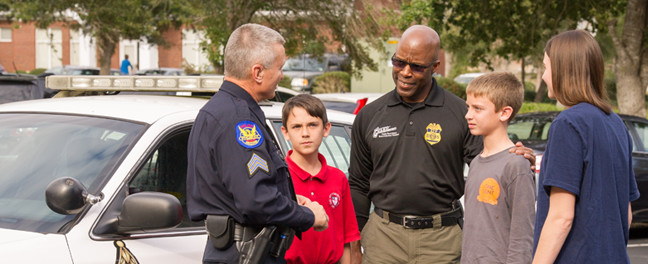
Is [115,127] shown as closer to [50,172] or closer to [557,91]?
[50,172]

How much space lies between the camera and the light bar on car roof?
13.8 ft

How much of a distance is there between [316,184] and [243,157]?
2.78 ft

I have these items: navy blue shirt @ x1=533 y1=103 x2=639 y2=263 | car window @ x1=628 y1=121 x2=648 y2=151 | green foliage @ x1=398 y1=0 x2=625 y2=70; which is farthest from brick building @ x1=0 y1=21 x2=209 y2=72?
navy blue shirt @ x1=533 y1=103 x2=639 y2=263

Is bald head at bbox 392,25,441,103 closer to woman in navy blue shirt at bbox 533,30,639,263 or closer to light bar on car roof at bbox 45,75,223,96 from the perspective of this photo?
woman in navy blue shirt at bbox 533,30,639,263

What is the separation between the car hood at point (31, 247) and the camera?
9.31 ft

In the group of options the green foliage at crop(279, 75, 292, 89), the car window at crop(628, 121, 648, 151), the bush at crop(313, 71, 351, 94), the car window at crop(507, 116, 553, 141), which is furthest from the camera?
the bush at crop(313, 71, 351, 94)

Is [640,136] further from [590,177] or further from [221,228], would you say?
[221,228]

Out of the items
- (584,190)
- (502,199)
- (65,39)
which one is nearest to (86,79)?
(502,199)

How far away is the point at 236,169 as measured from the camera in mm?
2619

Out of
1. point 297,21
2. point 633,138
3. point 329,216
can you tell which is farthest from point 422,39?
point 297,21

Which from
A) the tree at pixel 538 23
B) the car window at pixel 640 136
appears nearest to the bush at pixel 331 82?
the tree at pixel 538 23

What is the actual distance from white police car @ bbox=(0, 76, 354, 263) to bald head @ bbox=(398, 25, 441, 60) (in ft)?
2.96

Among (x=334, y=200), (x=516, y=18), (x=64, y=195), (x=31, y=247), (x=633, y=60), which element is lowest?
(x=31, y=247)

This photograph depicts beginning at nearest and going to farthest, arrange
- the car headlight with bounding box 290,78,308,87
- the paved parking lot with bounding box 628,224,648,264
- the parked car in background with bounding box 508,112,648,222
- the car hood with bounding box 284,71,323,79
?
the paved parking lot with bounding box 628,224,648,264, the parked car in background with bounding box 508,112,648,222, the car headlight with bounding box 290,78,308,87, the car hood with bounding box 284,71,323,79
